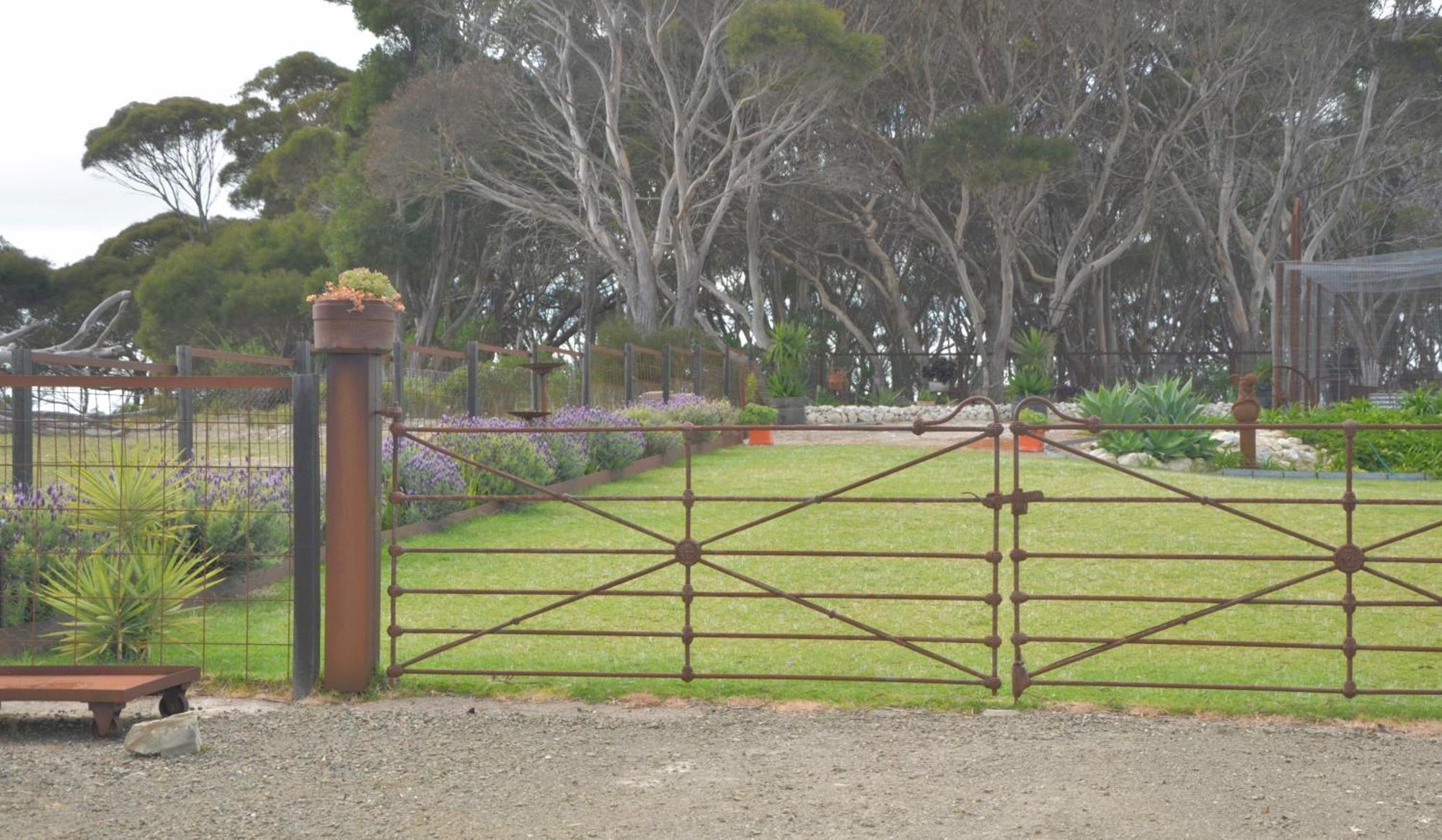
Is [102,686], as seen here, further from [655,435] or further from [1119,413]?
[1119,413]

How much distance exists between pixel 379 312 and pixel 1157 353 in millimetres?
39952

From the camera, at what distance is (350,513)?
260 inches

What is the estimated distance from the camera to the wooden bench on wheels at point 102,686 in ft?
19.4

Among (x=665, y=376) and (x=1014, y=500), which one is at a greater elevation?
(x=665, y=376)

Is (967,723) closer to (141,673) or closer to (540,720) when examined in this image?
(540,720)

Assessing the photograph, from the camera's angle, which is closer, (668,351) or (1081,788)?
(1081,788)

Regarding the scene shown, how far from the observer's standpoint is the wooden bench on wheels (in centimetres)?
592

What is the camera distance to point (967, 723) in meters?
6.05

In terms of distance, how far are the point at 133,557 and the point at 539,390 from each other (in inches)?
474

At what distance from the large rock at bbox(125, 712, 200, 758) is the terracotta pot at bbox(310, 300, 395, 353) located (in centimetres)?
181

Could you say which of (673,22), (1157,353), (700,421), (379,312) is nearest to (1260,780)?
(379,312)

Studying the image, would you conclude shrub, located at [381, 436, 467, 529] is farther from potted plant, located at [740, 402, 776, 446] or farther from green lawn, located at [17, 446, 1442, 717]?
potted plant, located at [740, 402, 776, 446]

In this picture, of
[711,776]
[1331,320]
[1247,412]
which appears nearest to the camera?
[711,776]

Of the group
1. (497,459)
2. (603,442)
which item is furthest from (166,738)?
(603,442)
